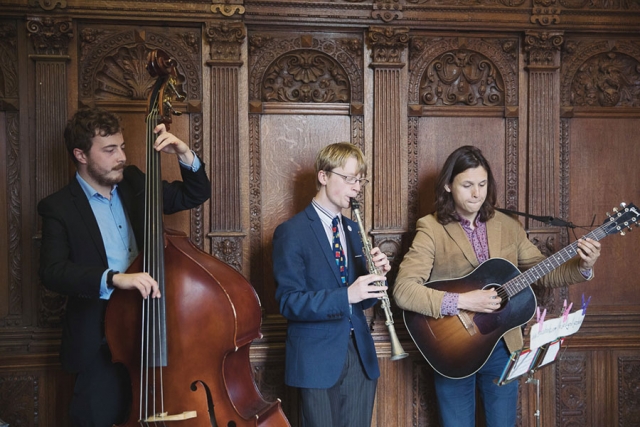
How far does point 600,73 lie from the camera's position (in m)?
3.62

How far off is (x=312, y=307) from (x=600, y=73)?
2.38m

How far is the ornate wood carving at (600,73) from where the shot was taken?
3.57m

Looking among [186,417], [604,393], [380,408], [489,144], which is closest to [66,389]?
[186,417]

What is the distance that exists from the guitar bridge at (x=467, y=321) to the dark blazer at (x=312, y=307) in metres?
0.48

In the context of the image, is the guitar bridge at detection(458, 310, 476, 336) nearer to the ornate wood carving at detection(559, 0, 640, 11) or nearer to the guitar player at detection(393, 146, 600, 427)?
the guitar player at detection(393, 146, 600, 427)

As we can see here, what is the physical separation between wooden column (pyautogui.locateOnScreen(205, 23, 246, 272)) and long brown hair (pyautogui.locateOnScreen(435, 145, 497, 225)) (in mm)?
1074

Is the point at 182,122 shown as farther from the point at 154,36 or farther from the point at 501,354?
the point at 501,354

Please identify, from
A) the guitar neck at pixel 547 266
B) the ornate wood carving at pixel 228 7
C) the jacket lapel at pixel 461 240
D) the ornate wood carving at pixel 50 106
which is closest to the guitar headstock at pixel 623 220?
the guitar neck at pixel 547 266

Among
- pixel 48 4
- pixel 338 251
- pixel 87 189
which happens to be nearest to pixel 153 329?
pixel 87 189

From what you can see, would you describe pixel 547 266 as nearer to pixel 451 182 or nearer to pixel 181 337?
pixel 451 182

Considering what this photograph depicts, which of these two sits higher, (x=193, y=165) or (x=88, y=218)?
(x=193, y=165)

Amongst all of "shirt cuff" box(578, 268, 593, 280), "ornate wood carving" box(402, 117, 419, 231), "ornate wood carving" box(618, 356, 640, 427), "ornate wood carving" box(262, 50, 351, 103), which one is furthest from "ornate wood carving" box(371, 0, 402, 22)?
"ornate wood carving" box(618, 356, 640, 427)

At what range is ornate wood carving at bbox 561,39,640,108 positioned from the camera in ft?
11.7

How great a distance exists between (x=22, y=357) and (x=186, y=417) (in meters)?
1.50
